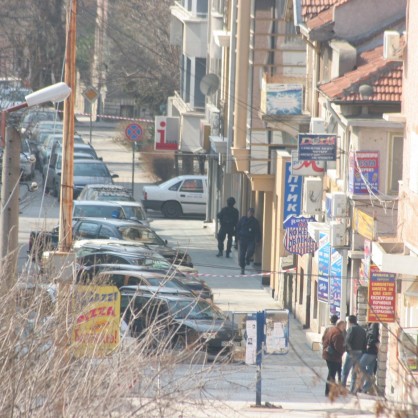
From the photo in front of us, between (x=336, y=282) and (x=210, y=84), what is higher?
(x=210, y=84)

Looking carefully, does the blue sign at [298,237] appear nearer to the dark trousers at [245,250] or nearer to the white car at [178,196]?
the dark trousers at [245,250]

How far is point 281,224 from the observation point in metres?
31.9

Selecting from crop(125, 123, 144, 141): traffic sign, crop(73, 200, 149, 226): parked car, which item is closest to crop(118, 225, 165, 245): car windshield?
crop(73, 200, 149, 226): parked car

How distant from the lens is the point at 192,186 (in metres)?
44.8

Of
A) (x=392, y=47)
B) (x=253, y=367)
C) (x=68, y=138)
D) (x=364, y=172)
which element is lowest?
(x=253, y=367)

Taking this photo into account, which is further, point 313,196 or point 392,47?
point 313,196

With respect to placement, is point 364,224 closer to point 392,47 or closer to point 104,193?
point 392,47

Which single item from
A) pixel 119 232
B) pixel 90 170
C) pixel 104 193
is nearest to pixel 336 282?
pixel 119 232

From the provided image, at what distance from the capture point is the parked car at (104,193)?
40.1 m

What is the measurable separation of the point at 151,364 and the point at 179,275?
1440cm

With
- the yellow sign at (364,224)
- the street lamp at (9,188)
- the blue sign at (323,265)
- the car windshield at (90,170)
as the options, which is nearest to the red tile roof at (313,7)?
the blue sign at (323,265)

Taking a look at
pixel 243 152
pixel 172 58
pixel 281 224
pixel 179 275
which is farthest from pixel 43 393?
pixel 172 58

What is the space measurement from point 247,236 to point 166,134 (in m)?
13.4

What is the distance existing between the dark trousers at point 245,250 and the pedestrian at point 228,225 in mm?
1969
